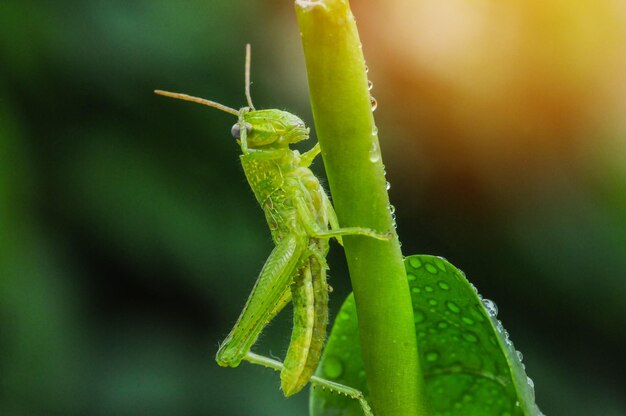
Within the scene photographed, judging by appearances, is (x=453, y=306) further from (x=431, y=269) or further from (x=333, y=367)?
(x=333, y=367)

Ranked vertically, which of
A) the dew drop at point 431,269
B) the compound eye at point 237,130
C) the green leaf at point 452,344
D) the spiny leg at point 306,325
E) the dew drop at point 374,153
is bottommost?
the spiny leg at point 306,325

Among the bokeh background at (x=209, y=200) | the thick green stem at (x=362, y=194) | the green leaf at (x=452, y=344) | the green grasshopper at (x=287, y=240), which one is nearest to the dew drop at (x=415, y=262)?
the green leaf at (x=452, y=344)

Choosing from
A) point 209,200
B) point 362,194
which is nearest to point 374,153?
point 362,194

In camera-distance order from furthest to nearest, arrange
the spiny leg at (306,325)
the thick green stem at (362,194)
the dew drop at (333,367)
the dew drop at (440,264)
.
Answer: the spiny leg at (306,325) → the dew drop at (333,367) → the dew drop at (440,264) → the thick green stem at (362,194)

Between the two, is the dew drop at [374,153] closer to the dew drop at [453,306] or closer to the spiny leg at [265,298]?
the dew drop at [453,306]

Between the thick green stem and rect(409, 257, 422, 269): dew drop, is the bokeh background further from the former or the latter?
the thick green stem

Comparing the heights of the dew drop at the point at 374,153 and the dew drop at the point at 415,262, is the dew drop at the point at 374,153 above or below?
above

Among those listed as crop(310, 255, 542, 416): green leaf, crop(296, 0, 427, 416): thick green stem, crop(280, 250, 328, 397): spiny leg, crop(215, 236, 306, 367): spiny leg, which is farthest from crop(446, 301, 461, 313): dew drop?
crop(215, 236, 306, 367): spiny leg

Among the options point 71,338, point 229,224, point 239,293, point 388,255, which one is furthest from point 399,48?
point 388,255
